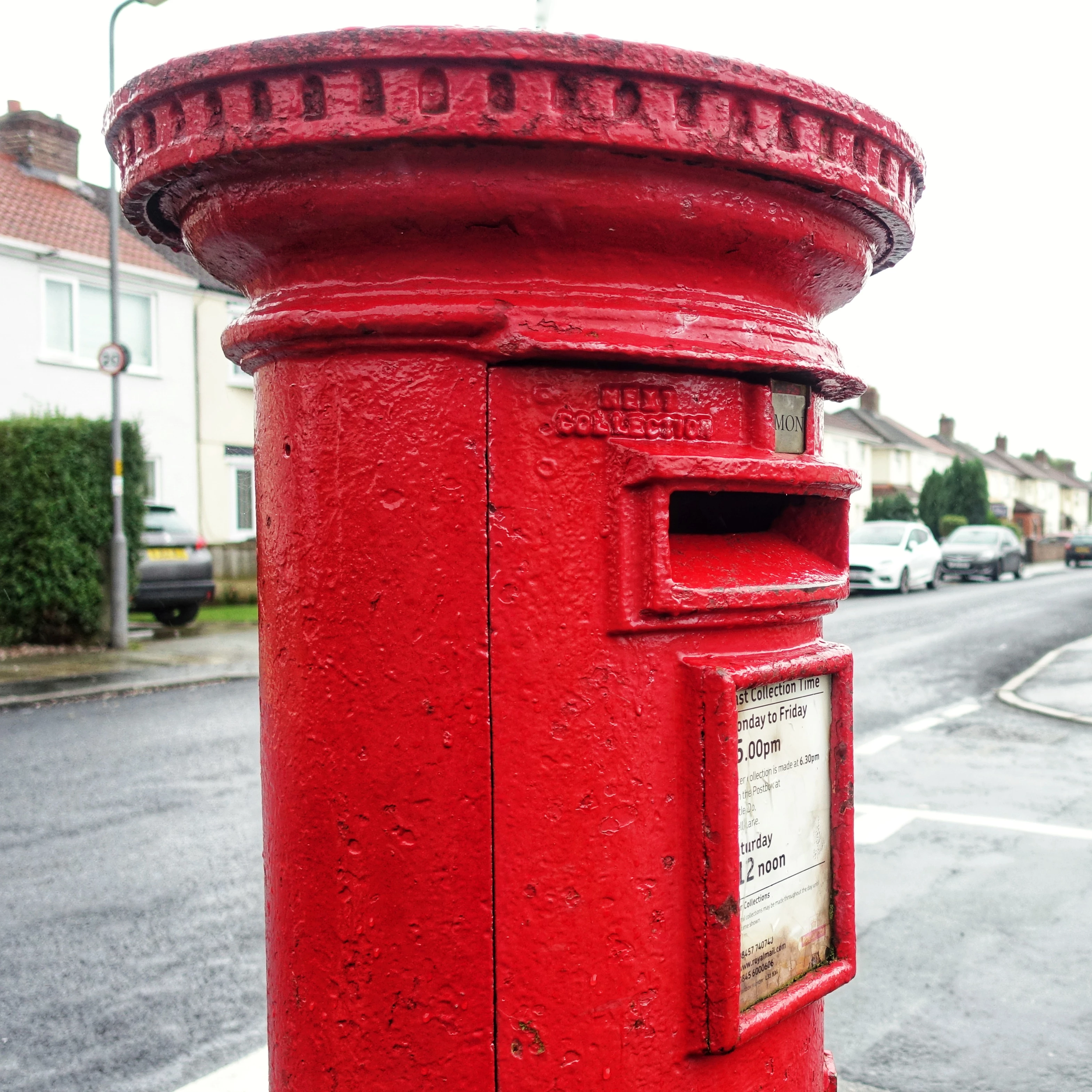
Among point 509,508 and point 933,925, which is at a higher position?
point 509,508

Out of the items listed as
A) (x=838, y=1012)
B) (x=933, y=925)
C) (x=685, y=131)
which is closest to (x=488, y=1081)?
(x=685, y=131)

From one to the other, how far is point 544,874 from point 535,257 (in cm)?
60

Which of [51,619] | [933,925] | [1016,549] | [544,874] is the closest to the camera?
[544,874]

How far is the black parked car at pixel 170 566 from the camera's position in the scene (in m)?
13.3

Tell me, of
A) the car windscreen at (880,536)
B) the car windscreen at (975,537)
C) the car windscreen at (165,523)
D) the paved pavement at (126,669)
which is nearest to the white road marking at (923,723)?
the paved pavement at (126,669)

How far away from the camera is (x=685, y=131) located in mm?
974

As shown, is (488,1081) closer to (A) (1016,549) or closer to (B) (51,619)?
(B) (51,619)

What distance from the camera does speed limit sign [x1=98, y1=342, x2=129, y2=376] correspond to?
11.5 meters

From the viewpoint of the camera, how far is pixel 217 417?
20.5 m

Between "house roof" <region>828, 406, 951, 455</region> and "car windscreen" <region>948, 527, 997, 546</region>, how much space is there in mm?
25670

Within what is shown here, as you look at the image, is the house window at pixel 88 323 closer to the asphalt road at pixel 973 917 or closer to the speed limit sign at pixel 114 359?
the speed limit sign at pixel 114 359

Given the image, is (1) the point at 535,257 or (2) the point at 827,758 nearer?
(1) the point at 535,257

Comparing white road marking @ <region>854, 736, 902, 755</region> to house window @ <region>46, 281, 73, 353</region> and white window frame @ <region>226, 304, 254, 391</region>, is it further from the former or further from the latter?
white window frame @ <region>226, 304, 254, 391</region>

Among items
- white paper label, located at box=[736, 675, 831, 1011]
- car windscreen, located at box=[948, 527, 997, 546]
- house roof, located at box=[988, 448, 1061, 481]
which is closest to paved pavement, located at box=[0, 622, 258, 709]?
white paper label, located at box=[736, 675, 831, 1011]
